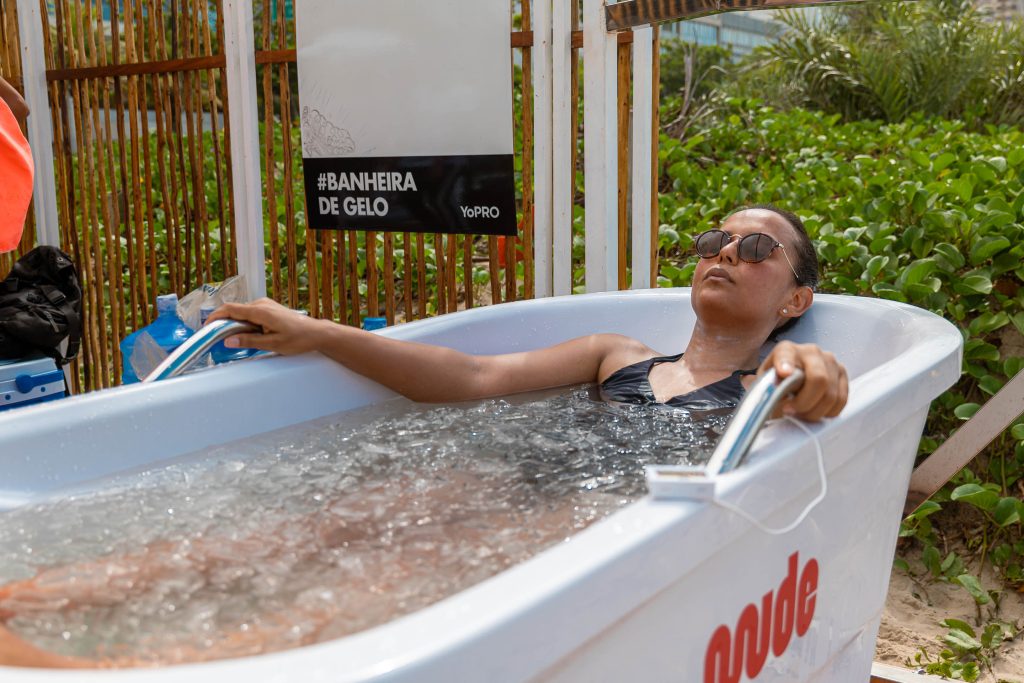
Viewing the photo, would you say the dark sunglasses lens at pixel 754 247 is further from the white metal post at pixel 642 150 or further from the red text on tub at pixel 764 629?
the red text on tub at pixel 764 629

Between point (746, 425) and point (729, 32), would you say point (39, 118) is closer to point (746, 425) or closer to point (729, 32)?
point (746, 425)

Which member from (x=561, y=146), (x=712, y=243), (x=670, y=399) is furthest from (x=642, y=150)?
(x=670, y=399)

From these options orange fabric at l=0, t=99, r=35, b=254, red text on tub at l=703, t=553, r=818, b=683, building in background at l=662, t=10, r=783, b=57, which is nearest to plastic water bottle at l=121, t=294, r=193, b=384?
orange fabric at l=0, t=99, r=35, b=254

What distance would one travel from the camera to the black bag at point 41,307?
8.63ft

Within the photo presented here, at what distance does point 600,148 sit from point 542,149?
166mm

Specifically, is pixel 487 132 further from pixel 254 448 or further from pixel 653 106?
pixel 254 448

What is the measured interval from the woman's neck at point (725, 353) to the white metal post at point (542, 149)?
2.48 ft

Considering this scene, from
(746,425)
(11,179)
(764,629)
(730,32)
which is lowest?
(764,629)

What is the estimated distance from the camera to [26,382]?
257 cm

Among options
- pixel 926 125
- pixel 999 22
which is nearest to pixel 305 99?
pixel 926 125

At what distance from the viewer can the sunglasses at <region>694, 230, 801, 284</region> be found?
205cm

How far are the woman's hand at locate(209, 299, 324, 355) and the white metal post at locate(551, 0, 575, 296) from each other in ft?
3.02

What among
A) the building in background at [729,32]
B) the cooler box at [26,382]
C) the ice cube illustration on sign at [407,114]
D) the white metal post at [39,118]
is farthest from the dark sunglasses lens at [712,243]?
the building in background at [729,32]

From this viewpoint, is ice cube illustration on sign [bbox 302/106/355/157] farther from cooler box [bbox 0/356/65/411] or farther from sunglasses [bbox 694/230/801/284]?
sunglasses [bbox 694/230/801/284]
